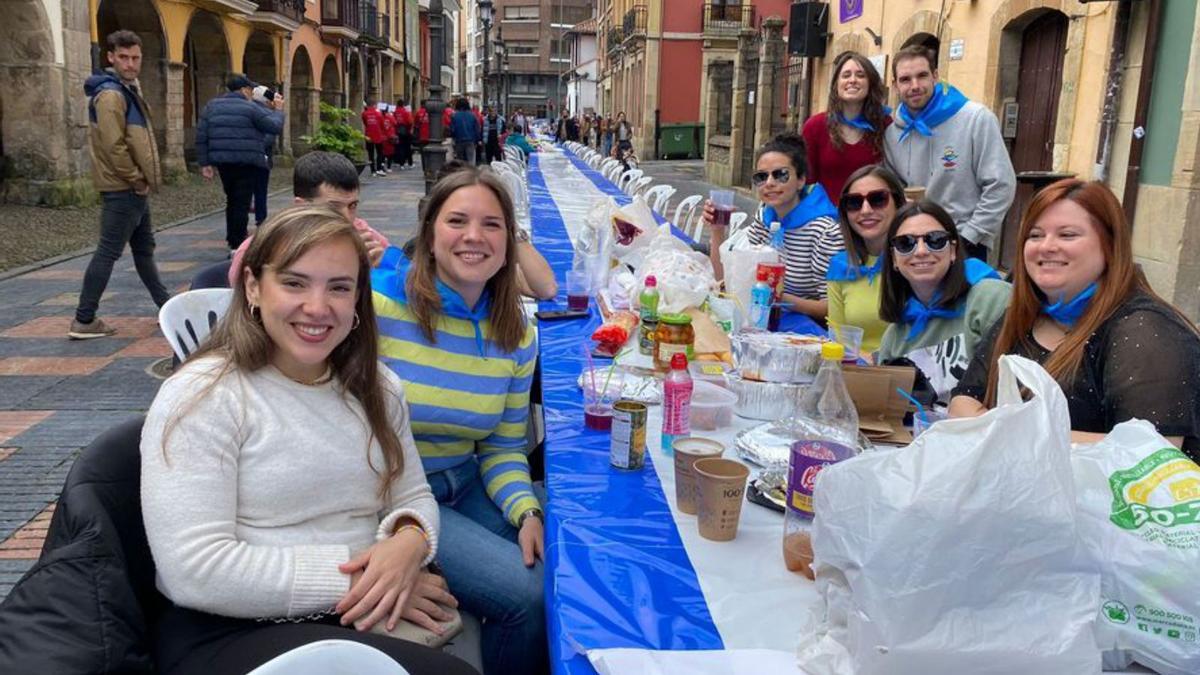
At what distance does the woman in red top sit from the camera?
4.16 meters

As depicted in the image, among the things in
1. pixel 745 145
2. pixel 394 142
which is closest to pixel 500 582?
pixel 745 145

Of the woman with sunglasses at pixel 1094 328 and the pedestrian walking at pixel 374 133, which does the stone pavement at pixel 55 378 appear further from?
the pedestrian walking at pixel 374 133

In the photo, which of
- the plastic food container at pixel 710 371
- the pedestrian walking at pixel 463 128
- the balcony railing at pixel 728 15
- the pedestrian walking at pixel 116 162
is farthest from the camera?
the balcony railing at pixel 728 15

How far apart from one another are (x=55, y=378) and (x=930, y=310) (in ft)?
14.6

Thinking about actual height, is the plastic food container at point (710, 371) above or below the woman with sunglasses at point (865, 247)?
below

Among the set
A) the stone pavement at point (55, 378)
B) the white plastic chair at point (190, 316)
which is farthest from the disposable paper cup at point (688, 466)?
the stone pavement at point (55, 378)

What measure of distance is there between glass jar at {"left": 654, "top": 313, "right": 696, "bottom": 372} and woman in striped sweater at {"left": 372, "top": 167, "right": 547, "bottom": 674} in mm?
466

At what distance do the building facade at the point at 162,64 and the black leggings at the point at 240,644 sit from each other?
11194 mm

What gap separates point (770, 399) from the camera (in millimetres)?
2346

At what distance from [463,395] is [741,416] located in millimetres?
763

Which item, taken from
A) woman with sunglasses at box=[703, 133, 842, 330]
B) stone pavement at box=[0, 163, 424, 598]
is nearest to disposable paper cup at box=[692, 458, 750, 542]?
woman with sunglasses at box=[703, 133, 842, 330]

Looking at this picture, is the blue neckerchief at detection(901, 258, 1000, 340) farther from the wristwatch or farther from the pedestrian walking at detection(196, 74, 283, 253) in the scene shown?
the pedestrian walking at detection(196, 74, 283, 253)

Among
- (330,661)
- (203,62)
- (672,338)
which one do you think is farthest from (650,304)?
(203,62)

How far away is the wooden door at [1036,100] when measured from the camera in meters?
7.80
